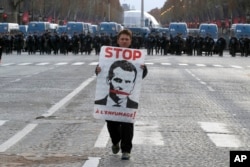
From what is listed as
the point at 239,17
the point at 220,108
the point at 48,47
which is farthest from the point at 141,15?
the point at 220,108

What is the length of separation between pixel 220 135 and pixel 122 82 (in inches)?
158

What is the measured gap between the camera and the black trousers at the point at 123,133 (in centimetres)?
1282

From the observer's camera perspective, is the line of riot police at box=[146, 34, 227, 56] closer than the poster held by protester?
No

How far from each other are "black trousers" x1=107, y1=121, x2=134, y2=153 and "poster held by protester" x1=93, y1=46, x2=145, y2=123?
120mm

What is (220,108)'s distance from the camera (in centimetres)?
2278

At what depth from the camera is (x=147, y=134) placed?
16250 mm

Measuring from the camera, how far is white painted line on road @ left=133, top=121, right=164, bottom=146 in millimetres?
15016

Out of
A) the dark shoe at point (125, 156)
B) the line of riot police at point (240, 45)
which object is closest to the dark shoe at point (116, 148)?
the dark shoe at point (125, 156)

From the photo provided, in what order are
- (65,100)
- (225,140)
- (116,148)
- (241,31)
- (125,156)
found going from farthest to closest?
(241,31) < (65,100) < (225,140) < (116,148) < (125,156)

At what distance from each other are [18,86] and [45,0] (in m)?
124

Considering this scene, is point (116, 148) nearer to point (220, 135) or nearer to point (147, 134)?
point (147, 134)

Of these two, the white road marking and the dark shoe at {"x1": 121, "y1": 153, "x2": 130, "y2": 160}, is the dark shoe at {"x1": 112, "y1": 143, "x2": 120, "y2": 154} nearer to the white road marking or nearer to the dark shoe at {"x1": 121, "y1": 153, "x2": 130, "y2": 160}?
the dark shoe at {"x1": 121, "y1": 153, "x2": 130, "y2": 160}

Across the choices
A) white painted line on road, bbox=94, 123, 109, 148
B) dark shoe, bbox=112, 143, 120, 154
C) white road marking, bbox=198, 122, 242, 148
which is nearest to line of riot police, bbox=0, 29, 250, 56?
white road marking, bbox=198, 122, 242, 148

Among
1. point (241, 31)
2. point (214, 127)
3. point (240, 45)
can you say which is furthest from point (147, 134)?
point (241, 31)
